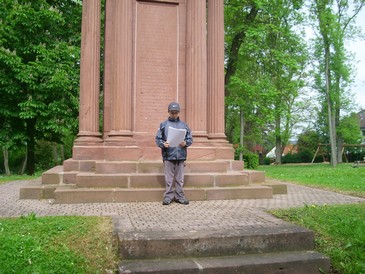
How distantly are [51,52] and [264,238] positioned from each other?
16.8m

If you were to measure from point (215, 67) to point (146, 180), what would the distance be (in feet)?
13.0

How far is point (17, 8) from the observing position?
19062mm

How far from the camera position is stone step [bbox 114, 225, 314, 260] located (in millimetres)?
4836

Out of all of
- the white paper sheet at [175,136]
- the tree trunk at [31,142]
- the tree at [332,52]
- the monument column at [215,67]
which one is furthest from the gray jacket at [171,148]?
the tree at [332,52]

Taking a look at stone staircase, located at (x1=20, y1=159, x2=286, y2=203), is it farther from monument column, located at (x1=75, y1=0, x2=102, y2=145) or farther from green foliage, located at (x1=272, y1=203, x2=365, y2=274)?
green foliage, located at (x1=272, y1=203, x2=365, y2=274)

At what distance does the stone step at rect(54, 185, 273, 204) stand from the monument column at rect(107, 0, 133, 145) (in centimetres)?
160

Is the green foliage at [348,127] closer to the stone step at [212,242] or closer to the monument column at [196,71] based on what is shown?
the monument column at [196,71]

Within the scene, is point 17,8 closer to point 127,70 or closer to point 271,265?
point 127,70

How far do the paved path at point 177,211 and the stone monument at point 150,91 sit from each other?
3.20 ft

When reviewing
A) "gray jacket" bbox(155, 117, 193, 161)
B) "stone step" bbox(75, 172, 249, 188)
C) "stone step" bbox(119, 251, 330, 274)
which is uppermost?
"gray jacket" bbox(155, 117, 193, 161)

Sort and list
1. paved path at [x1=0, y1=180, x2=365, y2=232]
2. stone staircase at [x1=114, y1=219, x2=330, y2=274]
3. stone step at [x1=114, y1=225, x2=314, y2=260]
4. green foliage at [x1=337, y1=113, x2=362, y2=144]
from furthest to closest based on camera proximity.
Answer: green foliage at [x1=337, y1=113, x2=362, y2=144] → paved path at [x1=0, y1=180, x2=365, y2=232] → stone step at [x1=114, y1=225, x2=314, y2=260] → stone staircase at [x1=114, y1=219, x2=330, y2=274]

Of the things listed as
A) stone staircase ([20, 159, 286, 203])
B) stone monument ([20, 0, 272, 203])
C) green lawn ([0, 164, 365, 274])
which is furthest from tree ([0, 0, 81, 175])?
green lawn ([0, 164, 365, 274])

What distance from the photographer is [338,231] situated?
560 centimetres

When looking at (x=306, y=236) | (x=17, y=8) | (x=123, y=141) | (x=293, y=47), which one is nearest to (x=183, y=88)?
(x=123, y=141)
